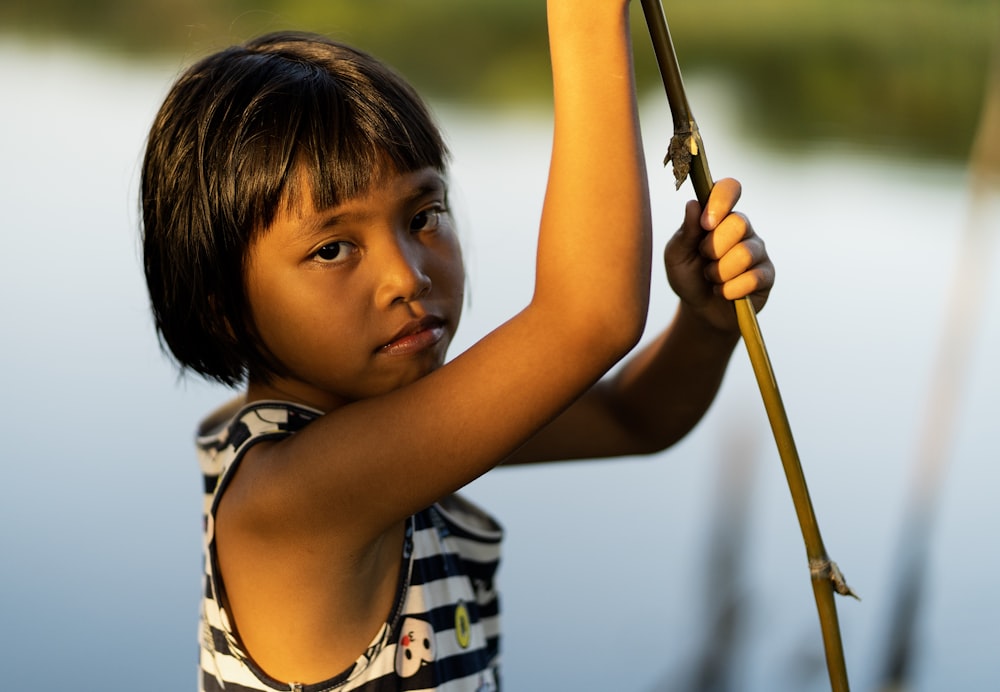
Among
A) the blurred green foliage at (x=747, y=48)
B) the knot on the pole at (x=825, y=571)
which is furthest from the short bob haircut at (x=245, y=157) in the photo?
the blurred green foliage at (x=747, y=48)

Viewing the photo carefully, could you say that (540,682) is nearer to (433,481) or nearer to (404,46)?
(433,481)

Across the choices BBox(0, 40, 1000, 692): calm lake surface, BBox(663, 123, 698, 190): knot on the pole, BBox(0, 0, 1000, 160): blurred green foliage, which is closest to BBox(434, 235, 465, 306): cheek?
BBox(663, 123, 698, 190): knot on the pole

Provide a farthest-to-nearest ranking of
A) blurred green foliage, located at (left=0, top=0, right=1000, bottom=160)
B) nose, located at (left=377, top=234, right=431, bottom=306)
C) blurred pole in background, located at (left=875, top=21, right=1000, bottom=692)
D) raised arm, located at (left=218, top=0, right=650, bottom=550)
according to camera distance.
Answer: blurred green foliage, located at (left=0, top=0, right=1000, bottom=160) → blurred pole in background, located at (left=875, top=21, right=1000, bottom=692) → nose, located at (left=377, top=234, right=431, bottom=306) → raised arm, located at (left=218, top=0, right=650, bottom=550)

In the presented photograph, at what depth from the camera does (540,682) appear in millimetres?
2223

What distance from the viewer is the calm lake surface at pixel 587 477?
2.25 metres

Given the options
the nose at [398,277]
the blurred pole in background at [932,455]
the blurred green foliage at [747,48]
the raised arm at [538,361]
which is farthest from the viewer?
the blurred green foliage at [747,48]

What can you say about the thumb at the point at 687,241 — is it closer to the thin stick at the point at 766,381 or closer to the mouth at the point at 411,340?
the thin stick at the point at 766,381

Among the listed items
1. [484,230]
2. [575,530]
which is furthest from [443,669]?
[484,230]

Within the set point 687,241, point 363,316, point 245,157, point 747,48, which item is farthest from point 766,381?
point 747,48

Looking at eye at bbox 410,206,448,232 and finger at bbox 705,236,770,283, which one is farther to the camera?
eye at bbox 410,206,448,232

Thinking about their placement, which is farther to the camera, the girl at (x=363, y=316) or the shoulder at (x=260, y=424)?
the shoulder at (x=260, y=424)

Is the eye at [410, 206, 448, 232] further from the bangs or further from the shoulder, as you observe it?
the shoulder

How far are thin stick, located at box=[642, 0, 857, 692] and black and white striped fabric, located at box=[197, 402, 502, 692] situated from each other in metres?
0.33

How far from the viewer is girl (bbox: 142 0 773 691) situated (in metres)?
0.85
